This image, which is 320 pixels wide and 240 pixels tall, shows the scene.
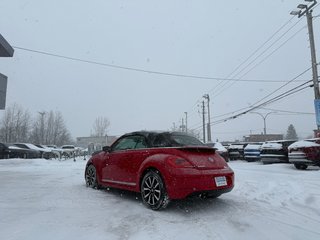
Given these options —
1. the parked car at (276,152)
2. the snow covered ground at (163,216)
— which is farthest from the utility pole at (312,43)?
the snow covered ground at (163,216)

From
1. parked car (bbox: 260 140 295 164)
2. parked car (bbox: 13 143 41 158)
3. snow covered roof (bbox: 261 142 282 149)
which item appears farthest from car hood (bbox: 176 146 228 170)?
parked car (bbox: 13 143 41 158)

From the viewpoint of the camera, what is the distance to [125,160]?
21.5 ft

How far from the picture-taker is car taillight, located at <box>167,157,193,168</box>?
519 cm

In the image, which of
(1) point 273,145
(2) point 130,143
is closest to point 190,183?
(2) point 130,143

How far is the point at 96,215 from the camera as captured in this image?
5.12 meters

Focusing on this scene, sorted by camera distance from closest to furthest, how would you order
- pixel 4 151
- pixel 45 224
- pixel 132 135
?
pixel 45 224, pixel 132 135, pixel 4 151

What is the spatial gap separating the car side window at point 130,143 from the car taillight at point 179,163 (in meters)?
1.08

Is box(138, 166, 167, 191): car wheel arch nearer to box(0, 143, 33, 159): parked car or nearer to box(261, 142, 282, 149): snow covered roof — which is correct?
box(261, 142, 282, 149): snow covered roof

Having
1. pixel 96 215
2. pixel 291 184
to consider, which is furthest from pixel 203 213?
pixel 291 184

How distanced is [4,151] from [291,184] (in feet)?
77.2

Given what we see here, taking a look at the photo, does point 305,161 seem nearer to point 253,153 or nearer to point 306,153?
point 306,153

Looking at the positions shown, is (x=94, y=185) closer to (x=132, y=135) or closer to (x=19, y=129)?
(x=132, y=135)

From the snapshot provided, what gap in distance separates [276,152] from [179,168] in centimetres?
1205

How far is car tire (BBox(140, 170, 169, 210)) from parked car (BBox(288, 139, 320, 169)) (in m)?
8.90
